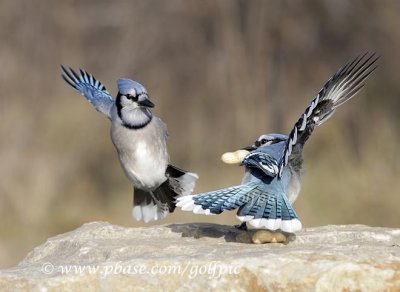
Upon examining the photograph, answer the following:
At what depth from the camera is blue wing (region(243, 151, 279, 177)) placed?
548 cm

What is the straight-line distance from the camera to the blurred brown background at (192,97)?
399 inches

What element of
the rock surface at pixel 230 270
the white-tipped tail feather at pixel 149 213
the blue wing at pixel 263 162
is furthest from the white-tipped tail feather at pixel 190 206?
the white-tipped tail feather at pixel 149 213

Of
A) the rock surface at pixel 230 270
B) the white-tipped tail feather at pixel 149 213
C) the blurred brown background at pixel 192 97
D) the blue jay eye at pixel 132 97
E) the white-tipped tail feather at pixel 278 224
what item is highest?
the blurred brown background at pixel 192 97

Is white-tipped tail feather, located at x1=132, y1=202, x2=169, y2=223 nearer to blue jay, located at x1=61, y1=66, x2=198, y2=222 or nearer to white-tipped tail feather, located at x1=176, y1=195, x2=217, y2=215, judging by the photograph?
blue jay, located at x1=61, y1=66, x2=198, y2=222

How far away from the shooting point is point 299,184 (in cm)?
602

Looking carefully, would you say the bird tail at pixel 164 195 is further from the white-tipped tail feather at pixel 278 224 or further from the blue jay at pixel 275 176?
the white-tipped tail feather at pixel 278 224

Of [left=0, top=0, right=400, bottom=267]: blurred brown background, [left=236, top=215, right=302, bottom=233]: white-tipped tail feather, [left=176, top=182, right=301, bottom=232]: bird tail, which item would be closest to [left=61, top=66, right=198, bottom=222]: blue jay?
[left=176, top=182, right=301, bottom=232]: bird tail

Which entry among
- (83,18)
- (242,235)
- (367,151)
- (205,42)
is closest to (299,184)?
(242,235)

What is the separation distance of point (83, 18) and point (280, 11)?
2.15 meters

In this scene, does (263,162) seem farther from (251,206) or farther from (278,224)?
(278,224)

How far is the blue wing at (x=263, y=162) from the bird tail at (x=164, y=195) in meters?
1.21

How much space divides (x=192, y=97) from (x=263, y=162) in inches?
218

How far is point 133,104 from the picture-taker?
666cm

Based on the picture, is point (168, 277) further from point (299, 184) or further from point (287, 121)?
point (287, 121)
